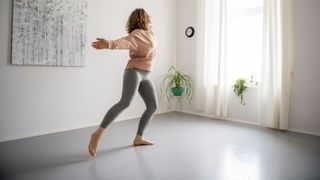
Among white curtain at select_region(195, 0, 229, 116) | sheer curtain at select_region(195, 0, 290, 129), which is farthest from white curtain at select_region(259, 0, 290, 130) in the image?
white curtain at select_region(195, 0, 229, 116)

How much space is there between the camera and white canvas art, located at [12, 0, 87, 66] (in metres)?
2.68

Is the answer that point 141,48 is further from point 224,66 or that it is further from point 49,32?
point 224,66

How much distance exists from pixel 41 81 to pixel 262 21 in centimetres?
320

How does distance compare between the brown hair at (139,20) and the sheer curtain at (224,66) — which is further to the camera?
the sheer curtain at (224,66)

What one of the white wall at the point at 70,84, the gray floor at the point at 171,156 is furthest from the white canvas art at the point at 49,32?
the gray floor at the point at 171,156

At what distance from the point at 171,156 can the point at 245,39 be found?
2.64 metres

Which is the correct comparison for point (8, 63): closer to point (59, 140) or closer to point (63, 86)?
point (63, 86)

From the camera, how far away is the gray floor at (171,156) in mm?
1819

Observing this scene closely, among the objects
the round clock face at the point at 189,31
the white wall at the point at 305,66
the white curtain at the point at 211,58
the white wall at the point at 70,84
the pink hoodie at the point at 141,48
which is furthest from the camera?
the round clock face at the point at 189,31

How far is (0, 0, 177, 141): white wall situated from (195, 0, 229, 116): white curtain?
0.74 m

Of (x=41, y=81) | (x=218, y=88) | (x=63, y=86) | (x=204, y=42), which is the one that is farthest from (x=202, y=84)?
(x=41, y=81)

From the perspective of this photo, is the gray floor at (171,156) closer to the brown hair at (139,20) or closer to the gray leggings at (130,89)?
the gray leggings at (130,89)

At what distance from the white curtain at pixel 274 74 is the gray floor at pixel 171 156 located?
10.0 inches

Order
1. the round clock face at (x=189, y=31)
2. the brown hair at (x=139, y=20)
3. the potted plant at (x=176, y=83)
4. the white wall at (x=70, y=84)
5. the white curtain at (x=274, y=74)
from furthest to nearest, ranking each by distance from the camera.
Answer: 1. the round clock face at (x=189, y=31)
2. the potted plant at (x=176, y=83)
3. the white curtain at (x=274, y=74)
4. the white wall at (x=70, y=84)
5. the brown hair at (x=139, y=20)
